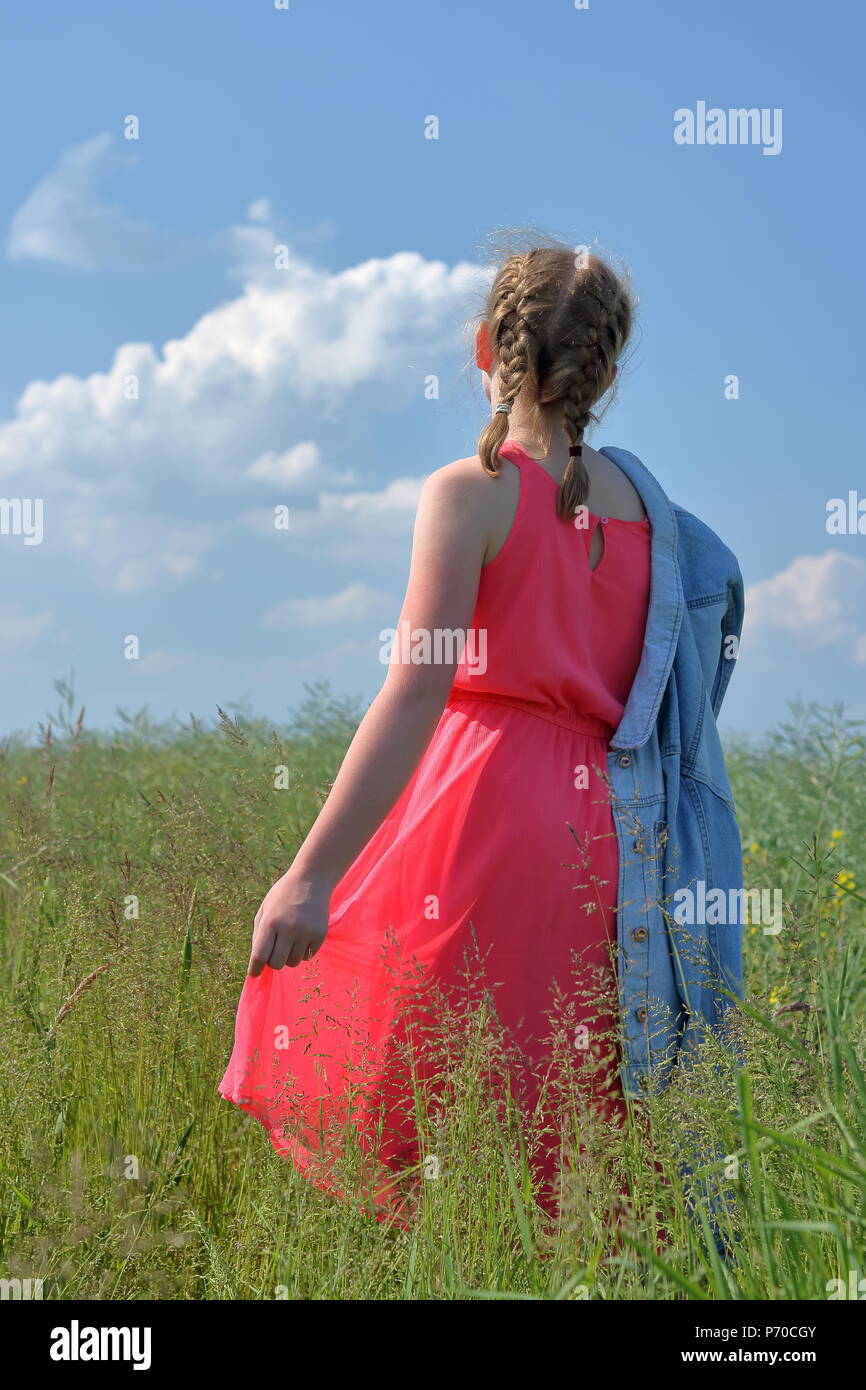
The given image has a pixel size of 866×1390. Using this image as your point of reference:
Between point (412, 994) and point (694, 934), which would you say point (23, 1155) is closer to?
point (412, 994)

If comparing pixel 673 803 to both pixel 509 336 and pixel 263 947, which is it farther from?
pixel 509 336

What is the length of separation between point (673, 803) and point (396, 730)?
1.87 feet

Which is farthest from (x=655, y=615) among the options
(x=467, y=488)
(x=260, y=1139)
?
(x=260, y=1139)

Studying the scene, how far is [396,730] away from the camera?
2.02 m

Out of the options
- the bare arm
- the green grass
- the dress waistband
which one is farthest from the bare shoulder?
the green grass

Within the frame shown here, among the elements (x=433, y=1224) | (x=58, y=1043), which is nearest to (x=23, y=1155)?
(x=58, y=1043)

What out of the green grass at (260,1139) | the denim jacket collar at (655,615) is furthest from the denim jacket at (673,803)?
the green grass at (260,1139)

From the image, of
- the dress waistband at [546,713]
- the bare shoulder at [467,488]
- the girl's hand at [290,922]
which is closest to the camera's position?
the girl's hand at [290,922]

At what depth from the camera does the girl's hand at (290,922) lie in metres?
1.97

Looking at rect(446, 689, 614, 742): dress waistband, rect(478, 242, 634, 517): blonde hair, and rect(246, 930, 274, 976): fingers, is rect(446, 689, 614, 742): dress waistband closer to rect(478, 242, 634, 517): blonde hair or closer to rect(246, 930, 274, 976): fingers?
rect(478, 242, 634, 517): blonde hair

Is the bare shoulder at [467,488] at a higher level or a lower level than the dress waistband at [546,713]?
higher

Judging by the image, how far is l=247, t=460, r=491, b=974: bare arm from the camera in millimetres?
1983

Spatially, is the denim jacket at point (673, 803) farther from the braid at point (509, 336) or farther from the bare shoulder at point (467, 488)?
the bare shoulder at point (467, 488)

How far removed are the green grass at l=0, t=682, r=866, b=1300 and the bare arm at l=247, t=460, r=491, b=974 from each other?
358 mm
